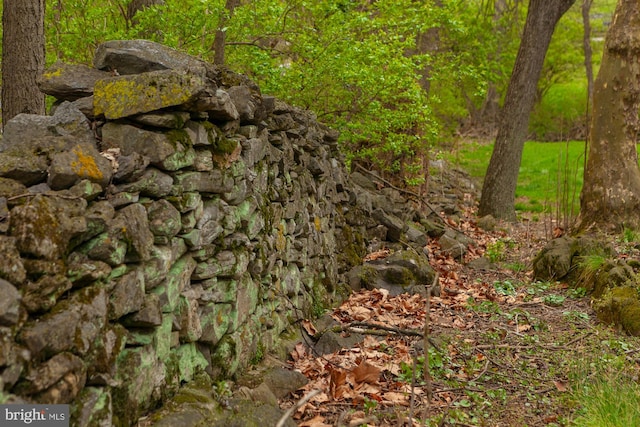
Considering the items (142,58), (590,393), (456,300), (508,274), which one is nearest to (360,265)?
(456,300)

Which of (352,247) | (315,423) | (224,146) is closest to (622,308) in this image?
(352,247)

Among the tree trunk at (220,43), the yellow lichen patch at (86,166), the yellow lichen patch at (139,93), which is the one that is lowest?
the yellow lichen patch at (86,166)

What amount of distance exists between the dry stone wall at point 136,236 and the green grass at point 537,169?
358 inches

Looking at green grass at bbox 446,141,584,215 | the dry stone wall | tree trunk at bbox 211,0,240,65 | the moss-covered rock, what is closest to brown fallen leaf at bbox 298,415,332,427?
the dry stone wall

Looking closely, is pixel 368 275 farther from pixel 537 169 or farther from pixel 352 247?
pixel 537 169

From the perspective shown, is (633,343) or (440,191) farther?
(440,191)

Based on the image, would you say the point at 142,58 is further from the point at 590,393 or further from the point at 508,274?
the point at 508,274

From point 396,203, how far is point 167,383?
766 centimetres

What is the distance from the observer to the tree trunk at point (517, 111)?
11.7 m

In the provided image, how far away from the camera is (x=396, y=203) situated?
33.8 ft

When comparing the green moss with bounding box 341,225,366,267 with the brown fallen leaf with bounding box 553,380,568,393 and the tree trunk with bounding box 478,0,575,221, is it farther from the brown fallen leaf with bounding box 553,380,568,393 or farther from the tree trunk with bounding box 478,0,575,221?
the tree trunk with bounding box 478,0,575,221

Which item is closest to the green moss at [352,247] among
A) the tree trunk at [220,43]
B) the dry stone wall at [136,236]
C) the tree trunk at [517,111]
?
the dry stone wall at [136,236]

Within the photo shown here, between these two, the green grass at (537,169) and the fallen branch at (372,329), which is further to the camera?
the green grass at (537,169)

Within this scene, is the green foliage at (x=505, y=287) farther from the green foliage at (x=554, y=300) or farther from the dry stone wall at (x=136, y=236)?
the dry stone wall at (x=136, y=236)
